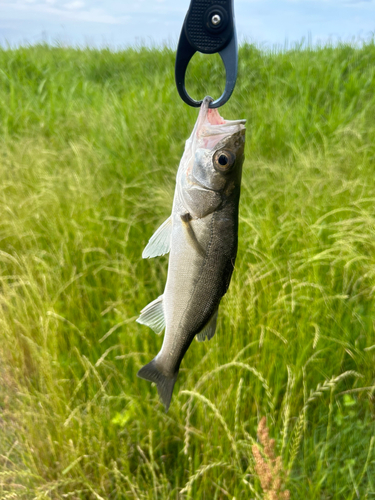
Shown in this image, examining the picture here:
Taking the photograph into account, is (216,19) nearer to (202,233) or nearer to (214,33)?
(214,33)

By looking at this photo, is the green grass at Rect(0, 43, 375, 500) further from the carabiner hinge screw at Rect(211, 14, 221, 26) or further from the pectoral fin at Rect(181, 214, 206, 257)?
the carabiner hinge screw at Rect(211, 14, 221, 26)

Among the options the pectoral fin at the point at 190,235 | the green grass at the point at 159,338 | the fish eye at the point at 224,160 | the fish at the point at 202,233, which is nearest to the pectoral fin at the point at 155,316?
the fish at the point at 202,233

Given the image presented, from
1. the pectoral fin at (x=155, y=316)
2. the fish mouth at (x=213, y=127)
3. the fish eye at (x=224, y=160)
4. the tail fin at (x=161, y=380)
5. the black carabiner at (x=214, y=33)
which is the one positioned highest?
the black carabiner at (x=214, y=33)

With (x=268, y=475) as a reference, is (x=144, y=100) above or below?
above

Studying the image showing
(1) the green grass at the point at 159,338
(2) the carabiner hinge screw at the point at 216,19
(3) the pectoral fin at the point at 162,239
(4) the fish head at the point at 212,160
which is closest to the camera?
(2) the carabiner hinge screw at the point at 216,19

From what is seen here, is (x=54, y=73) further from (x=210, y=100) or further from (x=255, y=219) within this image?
(x=210, y=100)

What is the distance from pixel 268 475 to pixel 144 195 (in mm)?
2244

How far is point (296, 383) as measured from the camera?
7.06 ft

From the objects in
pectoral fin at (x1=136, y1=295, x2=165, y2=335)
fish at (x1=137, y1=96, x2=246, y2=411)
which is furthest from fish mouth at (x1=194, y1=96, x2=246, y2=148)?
pectoral fin at (x1=136, y1=295, x2=165, y2=335)

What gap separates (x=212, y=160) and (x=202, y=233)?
0.47ft

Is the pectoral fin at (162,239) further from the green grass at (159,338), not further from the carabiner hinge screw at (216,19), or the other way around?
the green grass at (159,338)

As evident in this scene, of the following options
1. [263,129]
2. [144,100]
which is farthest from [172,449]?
[144,100]

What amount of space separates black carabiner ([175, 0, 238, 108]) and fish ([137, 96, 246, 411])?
0.21ft

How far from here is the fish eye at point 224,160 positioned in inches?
32.0
